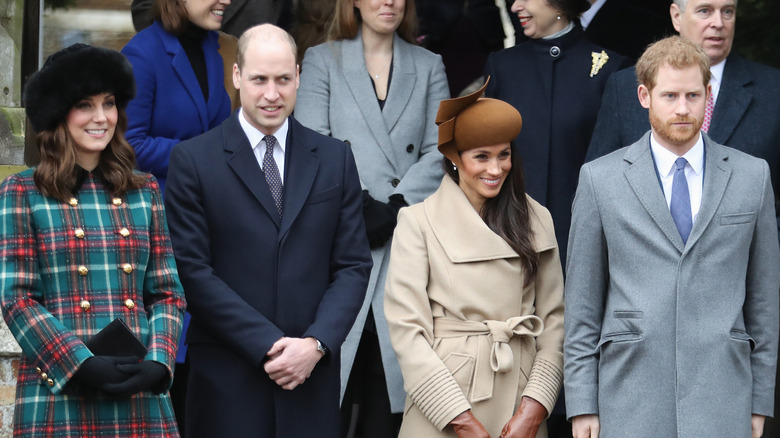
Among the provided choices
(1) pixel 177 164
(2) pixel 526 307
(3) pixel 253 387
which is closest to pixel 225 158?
(1) pixel 177 164

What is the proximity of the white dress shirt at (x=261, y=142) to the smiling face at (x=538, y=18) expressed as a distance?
1544mm

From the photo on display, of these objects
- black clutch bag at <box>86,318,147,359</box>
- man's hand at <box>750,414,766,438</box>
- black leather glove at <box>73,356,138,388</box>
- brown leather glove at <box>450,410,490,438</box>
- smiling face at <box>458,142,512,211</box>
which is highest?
smiling face at <box>458,142,512,211</box>

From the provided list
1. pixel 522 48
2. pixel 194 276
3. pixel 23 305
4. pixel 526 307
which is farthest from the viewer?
pixel 522 48

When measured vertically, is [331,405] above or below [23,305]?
below

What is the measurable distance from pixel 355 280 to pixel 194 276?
0.62 metres

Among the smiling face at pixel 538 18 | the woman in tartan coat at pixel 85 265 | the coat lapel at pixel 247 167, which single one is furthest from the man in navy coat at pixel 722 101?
the woman in tartan coat at pixel 85 265

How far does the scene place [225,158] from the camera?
4805 millimetres

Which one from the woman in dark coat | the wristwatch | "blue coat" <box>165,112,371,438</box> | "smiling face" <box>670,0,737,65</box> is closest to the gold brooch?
the woman in dark coat

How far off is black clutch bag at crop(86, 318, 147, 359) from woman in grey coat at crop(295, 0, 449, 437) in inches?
61.9

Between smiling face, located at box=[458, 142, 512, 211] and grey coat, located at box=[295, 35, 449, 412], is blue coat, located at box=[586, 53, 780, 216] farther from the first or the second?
grey coat, located at box=[295, 35, 449, 412]

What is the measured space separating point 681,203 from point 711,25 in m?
1.35

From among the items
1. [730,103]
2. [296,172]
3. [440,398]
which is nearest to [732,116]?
[730,103]

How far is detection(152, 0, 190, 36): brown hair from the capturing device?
5.65 metres

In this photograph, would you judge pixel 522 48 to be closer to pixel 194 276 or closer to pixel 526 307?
pixel 526 307
